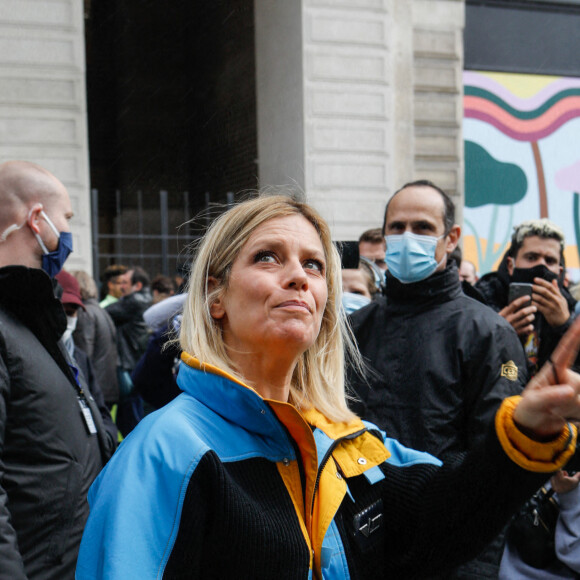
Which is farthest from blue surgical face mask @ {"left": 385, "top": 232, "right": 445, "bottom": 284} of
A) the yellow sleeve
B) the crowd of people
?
the yellow sleeve

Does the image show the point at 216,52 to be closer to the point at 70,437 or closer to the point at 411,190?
the point at 411,190

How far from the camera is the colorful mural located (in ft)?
35.4

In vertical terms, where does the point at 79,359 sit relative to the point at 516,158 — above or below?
below

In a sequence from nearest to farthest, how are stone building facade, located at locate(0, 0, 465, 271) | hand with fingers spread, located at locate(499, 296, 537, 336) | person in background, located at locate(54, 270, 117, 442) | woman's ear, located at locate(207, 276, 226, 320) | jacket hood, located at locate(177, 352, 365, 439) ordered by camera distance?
jacket hood, located at locate(177, 352, 365, 439) → woman's ear, located at locate(207, 276, 226, 320) → person in background, located at locate(54, 270, 117, 442) → hand with fingers spread, located at locate(499, 296, 537, 336) → stone building facade, located at locate(0, 0, 465, 271)

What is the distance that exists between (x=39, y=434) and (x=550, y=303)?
2.65 metres

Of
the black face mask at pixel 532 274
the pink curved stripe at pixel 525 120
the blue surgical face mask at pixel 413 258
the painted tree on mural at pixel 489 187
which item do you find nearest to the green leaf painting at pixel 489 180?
the painted tree on mural at pixel 489 187

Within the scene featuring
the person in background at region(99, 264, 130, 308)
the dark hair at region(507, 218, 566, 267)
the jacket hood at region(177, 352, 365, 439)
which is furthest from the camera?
the person in background at region(99, 264, 130, 308)

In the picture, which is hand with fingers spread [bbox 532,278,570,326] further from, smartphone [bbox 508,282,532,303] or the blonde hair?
the blonde hair

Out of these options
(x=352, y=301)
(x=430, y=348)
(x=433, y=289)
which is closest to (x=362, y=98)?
(x=352, y=301)

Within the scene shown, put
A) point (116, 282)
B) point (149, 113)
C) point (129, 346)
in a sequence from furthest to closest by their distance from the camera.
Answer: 1. point (149, 113)
2. point (116, 282)
3. point (129, 346)

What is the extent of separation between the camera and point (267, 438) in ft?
5.22

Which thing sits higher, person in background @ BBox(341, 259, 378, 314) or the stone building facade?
the stone building facade

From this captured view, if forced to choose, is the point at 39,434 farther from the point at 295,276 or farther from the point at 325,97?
the point at 325,97

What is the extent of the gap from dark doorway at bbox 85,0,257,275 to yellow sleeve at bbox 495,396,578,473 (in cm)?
1420
